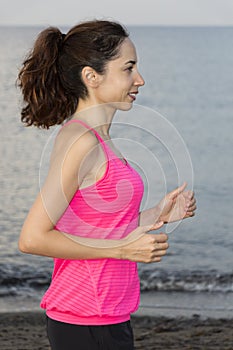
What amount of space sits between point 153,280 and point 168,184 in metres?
3.99

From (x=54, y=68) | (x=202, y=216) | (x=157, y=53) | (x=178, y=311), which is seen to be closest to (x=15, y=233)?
(x=202, y=216)

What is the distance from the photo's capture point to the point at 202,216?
11.2 metres

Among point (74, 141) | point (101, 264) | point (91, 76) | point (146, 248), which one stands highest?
point (91, 76)

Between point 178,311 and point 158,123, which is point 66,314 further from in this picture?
point 178,311

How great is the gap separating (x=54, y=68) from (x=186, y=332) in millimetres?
3917

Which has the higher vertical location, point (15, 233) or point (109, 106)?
point (109, 106)

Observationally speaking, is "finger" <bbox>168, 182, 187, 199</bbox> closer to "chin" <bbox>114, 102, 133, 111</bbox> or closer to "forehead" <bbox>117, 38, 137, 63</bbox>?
"chin" <bbox>114, 102, 133, 111</bbox>

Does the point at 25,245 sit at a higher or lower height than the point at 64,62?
lower

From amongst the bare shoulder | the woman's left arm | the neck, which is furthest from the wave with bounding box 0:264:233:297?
the bare shoulder

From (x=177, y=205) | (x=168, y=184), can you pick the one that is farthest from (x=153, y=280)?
(x=177, y=205)

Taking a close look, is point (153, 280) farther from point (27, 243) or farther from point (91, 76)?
point (27, 243)

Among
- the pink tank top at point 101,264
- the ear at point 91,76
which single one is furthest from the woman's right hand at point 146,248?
the ear at point 91,76

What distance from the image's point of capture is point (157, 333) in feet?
19.8

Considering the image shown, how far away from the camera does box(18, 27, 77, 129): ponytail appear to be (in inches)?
96.7
